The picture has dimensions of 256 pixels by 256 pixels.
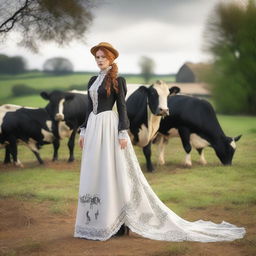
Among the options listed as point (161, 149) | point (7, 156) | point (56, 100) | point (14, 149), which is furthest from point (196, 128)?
point (7, 156)

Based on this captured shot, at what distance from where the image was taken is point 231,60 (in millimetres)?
24203

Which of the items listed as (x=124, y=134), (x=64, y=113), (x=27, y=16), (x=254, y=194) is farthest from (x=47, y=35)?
(x=124, y=134)

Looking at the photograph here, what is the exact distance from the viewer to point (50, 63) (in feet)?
70.0

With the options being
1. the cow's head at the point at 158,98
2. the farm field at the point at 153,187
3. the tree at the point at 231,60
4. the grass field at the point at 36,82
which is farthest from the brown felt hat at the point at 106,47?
the tree at the point at 231,60

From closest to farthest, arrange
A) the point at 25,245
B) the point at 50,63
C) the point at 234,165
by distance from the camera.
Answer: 1. the point at 25,245
2. the point at 234,165
3. the point at 50,63

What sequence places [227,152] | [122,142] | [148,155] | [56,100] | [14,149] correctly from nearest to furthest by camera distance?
[122,142] → [148,155] → [227,152] → [14,149] → [56,100]

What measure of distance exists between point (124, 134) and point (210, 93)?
19.4 metres

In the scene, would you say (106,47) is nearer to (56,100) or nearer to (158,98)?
(158,98)

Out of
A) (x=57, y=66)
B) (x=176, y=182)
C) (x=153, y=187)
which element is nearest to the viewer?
(x=153, y=187)

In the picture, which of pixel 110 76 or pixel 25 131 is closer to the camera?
pixel 110 76

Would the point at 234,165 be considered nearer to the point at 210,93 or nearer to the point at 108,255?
the point at 108,255

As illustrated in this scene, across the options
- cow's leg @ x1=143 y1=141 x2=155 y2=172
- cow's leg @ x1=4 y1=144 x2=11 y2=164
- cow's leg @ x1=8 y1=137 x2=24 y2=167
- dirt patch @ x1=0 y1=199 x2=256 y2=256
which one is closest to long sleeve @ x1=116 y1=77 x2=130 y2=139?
dirt patch @ x1=0 y1=199 x2=256 y2=256

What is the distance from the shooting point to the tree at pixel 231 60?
933 inches

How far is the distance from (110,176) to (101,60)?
1.23m
